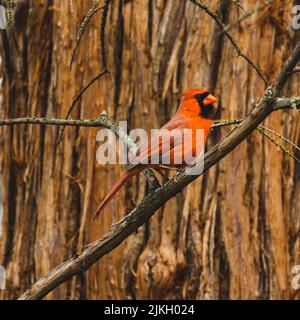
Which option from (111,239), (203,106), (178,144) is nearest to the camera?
(111,239)

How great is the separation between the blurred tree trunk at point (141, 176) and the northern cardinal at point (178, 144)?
65 centimetres

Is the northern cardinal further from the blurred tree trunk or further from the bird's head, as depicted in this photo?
the blurred tree trunk

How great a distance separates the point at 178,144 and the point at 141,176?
83 centimetres

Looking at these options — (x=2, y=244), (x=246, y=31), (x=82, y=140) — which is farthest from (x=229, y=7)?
(x=2, y=244)

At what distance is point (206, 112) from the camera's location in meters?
2.88

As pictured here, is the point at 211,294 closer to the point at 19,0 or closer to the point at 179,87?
the point at 179,87

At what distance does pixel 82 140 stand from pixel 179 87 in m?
0.49

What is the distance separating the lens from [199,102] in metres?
2.89

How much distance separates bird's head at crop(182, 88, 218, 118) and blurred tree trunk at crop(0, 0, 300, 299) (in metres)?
0.63

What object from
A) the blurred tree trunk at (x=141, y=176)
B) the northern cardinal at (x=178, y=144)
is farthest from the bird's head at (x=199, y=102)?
the blurred tree trunk at (x=141, y=176)

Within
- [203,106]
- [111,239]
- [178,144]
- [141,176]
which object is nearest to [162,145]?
[178,144]

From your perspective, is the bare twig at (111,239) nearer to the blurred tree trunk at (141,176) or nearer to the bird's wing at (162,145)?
the bird's wing at (162,145)

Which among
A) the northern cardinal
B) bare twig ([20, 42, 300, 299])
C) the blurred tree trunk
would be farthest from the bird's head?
bare twig ([20, 42, 300, 299])

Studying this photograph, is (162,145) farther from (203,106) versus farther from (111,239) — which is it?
(111,239)
